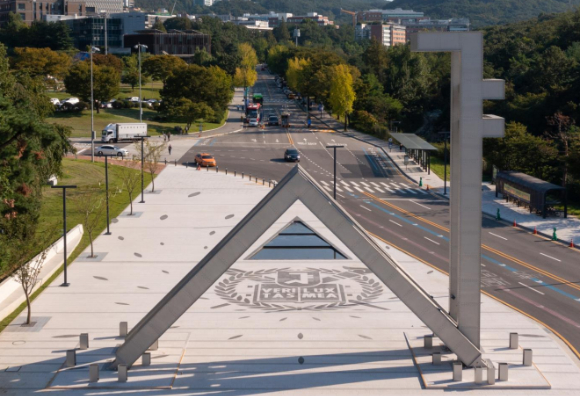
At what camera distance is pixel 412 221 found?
166 ft

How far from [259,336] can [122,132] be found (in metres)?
62.3

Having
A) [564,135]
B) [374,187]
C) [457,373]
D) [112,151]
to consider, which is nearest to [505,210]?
[564,135]

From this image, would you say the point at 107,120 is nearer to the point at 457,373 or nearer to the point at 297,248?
the point at 297,248

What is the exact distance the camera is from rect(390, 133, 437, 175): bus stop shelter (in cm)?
6831

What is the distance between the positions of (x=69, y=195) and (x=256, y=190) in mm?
14350

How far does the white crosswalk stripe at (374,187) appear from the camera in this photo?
62.3 m

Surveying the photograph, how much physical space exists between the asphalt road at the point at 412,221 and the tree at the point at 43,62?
47.3 metres

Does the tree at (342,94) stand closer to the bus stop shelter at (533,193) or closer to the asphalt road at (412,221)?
the asphalt road at (412,221)

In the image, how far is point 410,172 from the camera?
70.9 m

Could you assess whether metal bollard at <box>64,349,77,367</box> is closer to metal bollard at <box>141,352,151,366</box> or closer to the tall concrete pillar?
metal bollard at <box>141,352,151,366</box>

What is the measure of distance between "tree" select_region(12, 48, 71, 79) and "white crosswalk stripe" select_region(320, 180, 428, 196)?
253 feet

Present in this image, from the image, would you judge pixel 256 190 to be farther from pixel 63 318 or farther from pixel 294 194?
pixel 294 194

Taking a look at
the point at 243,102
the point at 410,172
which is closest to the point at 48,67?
the point at 243,102

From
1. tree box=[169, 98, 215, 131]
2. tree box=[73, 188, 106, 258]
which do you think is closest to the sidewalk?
tree box=[73, 188, 106, 258]
